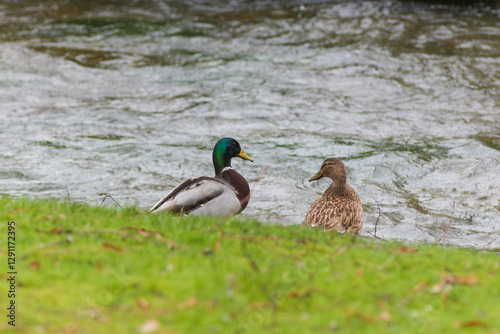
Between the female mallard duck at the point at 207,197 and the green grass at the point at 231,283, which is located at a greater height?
the green grass at the point at 231,283

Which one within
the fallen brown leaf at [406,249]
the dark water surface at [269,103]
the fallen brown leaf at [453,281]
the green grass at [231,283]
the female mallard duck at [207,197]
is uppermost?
the green grass at [231,283]

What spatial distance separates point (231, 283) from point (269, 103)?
40.5 feet

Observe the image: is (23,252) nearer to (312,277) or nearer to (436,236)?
(312,277)

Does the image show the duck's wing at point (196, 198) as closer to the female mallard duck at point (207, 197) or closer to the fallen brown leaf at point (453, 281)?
the female mallard duck at point (207, 197)

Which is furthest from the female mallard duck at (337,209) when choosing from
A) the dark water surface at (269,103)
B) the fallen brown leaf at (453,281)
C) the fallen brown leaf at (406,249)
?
the fallen brown leaf at (453,281)

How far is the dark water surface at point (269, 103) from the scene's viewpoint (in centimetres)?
1257

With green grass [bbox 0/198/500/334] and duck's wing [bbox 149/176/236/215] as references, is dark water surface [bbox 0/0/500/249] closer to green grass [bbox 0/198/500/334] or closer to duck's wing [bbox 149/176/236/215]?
duck's wing [bbox 149/176/236/215]

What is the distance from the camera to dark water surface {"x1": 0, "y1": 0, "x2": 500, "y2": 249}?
1257 centimetres

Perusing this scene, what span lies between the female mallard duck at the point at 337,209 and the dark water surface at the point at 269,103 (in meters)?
1.47

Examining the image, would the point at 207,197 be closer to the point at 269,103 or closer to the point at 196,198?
the point at 196,198

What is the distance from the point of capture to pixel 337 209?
9148 mm

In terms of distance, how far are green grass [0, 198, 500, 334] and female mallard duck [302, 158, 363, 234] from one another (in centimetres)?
220

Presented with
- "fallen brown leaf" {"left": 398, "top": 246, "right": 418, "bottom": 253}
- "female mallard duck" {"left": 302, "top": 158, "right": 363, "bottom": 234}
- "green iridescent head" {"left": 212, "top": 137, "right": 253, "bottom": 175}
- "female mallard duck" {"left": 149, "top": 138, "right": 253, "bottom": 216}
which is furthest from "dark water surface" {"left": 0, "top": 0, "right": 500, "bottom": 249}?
"fallen brown leaf" {"left": 398, "top": 246, "right": 418, "bottom": 253}

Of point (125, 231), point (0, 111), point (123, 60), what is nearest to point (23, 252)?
point (125, 231)
